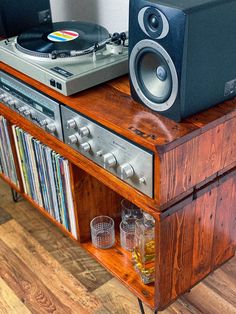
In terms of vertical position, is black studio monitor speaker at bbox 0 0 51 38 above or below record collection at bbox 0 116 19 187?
above

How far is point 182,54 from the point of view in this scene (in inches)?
36.0

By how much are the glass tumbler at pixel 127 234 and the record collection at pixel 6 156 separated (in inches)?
18.5

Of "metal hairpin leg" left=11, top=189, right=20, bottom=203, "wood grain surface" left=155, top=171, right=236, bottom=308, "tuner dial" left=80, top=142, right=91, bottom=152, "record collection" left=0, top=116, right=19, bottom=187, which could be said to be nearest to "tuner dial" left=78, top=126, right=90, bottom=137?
"tuner dial" left=80, top=142, right=91, bottom=152

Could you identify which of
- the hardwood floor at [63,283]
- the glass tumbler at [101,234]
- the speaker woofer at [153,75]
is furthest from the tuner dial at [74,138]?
the hardwood floor at [63,283]

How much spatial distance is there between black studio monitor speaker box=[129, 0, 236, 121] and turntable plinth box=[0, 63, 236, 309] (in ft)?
0.14

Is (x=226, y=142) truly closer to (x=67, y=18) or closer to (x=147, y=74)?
(x=147, y=74)

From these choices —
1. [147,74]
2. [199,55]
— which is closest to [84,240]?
[147,74]

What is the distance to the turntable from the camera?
1.15 metres

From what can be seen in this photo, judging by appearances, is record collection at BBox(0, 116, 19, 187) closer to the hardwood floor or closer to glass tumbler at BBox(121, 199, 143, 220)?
the hardwood floor

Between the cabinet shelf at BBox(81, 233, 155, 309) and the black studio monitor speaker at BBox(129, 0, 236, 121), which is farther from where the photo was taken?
the cabinet shelf at BBox(81, 233, 155, 309)

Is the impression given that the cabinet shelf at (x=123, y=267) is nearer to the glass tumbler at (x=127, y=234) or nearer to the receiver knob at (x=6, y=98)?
the glass tumbler at (x=127, y=234)

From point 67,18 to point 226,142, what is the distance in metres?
1.00

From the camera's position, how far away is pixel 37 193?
1.57m

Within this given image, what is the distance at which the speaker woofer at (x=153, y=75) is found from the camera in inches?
38.2
